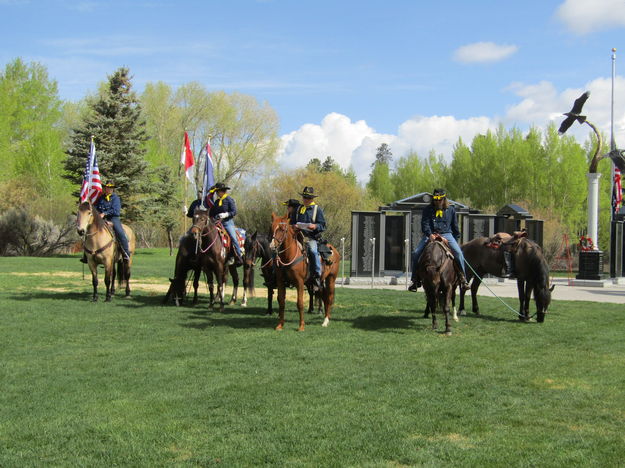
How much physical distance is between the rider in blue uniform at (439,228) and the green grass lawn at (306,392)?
104cm

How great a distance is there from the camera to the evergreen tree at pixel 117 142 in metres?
40.3

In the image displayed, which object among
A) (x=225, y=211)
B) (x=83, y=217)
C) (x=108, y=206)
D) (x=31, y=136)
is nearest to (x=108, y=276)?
(x=83, y=217)

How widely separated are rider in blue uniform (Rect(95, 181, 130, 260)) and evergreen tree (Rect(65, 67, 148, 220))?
83.5 ft

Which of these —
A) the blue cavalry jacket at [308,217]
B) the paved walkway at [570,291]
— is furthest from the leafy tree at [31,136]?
the blue cavalry jacket at [308,217]

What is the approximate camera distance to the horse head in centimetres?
1398

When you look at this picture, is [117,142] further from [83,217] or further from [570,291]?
[570,291]

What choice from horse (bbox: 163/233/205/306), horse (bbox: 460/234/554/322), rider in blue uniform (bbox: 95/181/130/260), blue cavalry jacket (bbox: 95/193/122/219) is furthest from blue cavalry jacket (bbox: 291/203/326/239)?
blue cavalry jacket (bbox: 95/193/122/219)

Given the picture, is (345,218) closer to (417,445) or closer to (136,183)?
(136,183)

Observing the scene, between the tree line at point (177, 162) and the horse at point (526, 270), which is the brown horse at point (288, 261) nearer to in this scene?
the horse at point (526, 270)

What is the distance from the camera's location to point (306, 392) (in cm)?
700

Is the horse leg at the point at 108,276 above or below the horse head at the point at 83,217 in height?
below

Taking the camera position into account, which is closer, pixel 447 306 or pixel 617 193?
pixel 447 306

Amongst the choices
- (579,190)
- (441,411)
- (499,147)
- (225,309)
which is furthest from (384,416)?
(499,147)

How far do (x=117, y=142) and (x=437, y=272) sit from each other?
34132 millimetres
